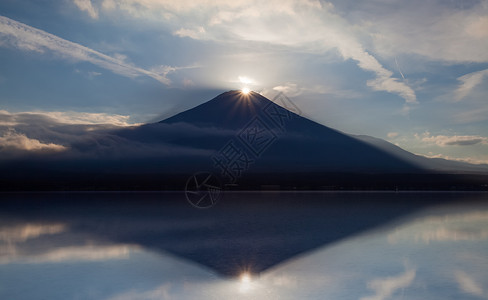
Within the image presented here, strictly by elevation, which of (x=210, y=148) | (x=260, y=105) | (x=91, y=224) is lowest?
(x=91, y=224)

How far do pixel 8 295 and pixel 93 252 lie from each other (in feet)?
18.7

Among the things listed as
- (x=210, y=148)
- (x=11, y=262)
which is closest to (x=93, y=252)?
(x=11, y=262)

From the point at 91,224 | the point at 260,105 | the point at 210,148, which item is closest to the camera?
the point at 91,224

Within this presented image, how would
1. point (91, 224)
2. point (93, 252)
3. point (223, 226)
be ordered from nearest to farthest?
point (93, 252) → point (223, 226) → point (91, 224)

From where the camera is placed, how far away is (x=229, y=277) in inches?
439

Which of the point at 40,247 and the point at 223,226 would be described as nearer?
the point at 40,247

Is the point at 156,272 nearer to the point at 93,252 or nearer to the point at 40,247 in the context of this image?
the point at 93,252

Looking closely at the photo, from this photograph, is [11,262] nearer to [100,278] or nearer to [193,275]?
[100,278]

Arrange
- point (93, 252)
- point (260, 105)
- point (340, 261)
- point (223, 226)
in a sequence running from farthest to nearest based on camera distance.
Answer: point (260, 105) < point (223, 226) < point (93, 252) < point (340, 261)

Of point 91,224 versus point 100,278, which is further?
point 91,224

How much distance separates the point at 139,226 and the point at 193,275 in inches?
521

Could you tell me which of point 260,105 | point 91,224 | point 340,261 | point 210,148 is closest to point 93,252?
point 340,261

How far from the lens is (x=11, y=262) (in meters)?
13.4

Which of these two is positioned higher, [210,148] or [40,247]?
[210,148]
